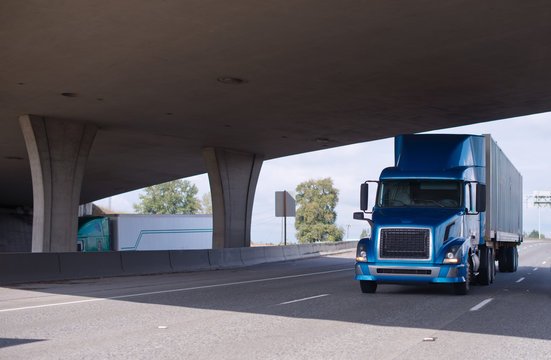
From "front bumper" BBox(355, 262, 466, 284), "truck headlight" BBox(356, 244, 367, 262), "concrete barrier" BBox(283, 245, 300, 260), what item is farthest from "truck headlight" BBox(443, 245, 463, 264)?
"concrete barrier" BBox(283, 245, 300, 260)

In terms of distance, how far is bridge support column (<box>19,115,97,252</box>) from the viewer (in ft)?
85.1

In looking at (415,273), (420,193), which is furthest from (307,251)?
(415,273)

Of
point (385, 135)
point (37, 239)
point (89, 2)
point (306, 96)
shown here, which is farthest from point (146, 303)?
point (385, 135)

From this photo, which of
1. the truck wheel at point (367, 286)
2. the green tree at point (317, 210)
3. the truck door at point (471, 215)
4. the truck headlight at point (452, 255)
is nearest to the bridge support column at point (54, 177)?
the truck wheel at point (367, 286)

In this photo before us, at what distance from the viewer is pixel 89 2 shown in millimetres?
13492

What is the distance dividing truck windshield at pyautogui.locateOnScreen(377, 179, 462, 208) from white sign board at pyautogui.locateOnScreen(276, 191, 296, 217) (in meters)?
26.0

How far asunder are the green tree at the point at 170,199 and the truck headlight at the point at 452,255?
427 ft

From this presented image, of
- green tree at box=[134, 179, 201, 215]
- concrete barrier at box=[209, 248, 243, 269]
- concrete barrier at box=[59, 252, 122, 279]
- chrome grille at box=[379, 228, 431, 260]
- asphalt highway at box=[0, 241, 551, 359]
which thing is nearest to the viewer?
asphalt highway at box=[0, 241, 551, 359]

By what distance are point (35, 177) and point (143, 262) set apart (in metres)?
6.03

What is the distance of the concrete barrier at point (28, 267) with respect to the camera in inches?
754

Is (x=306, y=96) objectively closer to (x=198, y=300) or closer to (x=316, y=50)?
(x=316, y=50)

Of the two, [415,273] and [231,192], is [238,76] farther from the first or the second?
[231,192]

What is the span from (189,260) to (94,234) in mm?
23498

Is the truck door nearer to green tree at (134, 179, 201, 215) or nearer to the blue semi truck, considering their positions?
the blue semi truck
